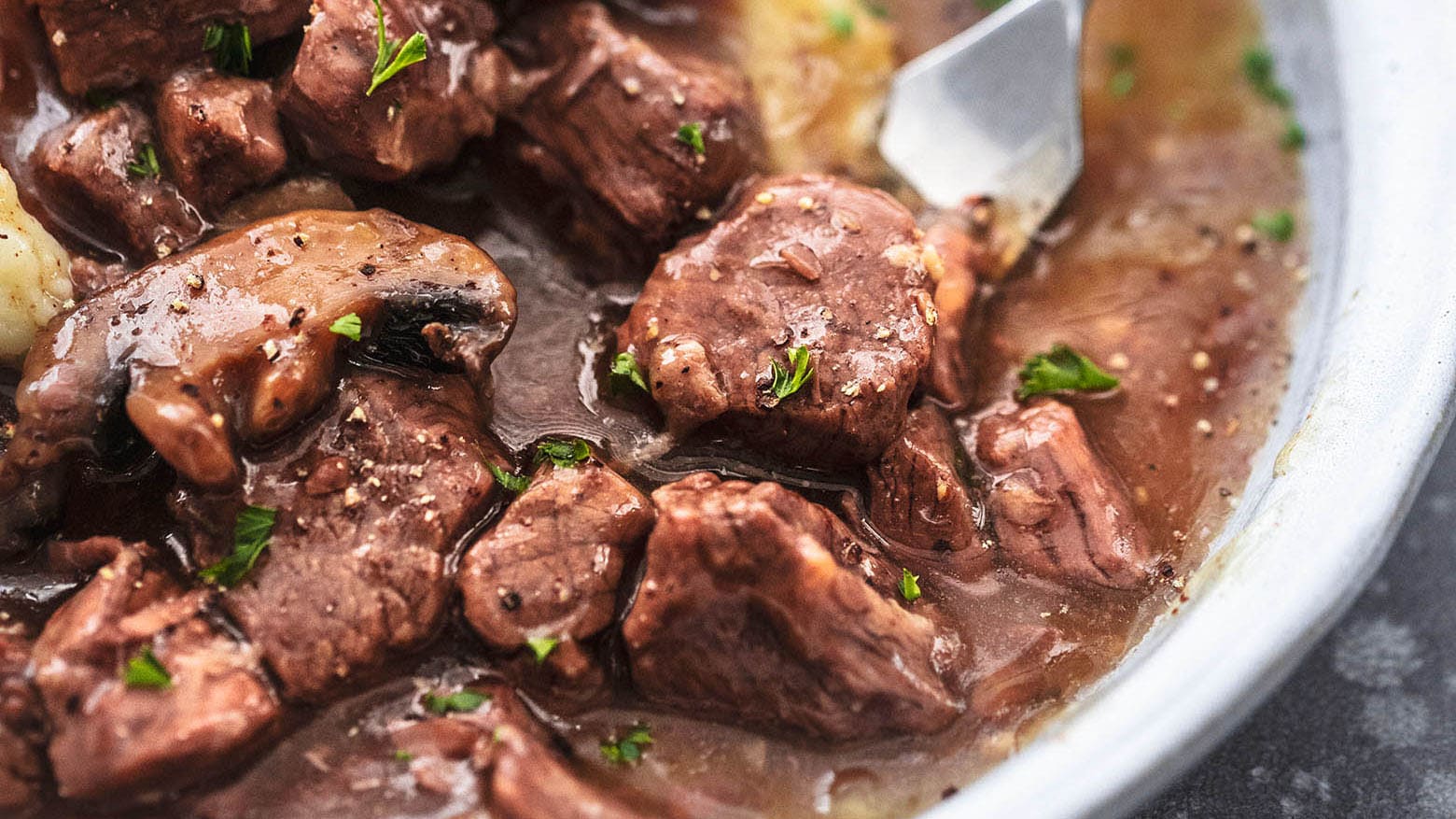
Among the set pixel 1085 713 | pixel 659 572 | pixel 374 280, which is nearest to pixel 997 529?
pixel 1085 713

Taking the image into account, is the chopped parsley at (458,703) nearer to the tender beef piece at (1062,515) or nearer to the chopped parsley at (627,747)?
the chopped parsley at (627,747)

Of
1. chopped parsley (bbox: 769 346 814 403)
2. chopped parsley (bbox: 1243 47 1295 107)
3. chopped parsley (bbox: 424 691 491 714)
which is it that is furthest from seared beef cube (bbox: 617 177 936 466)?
chopped parsley (bbox: 1243 47 1295 107)

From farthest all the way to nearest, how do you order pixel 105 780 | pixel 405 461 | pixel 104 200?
pixel 104 200 < pixel 405 461 < pixel 105 780

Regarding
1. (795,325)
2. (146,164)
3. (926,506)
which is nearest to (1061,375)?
(926,506)

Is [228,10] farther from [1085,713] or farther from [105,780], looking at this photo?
[1085,713]

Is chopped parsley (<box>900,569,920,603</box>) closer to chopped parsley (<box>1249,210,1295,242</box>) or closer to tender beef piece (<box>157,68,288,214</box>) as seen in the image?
chopped parsley (<box>1249,210,1295,242</box>)
